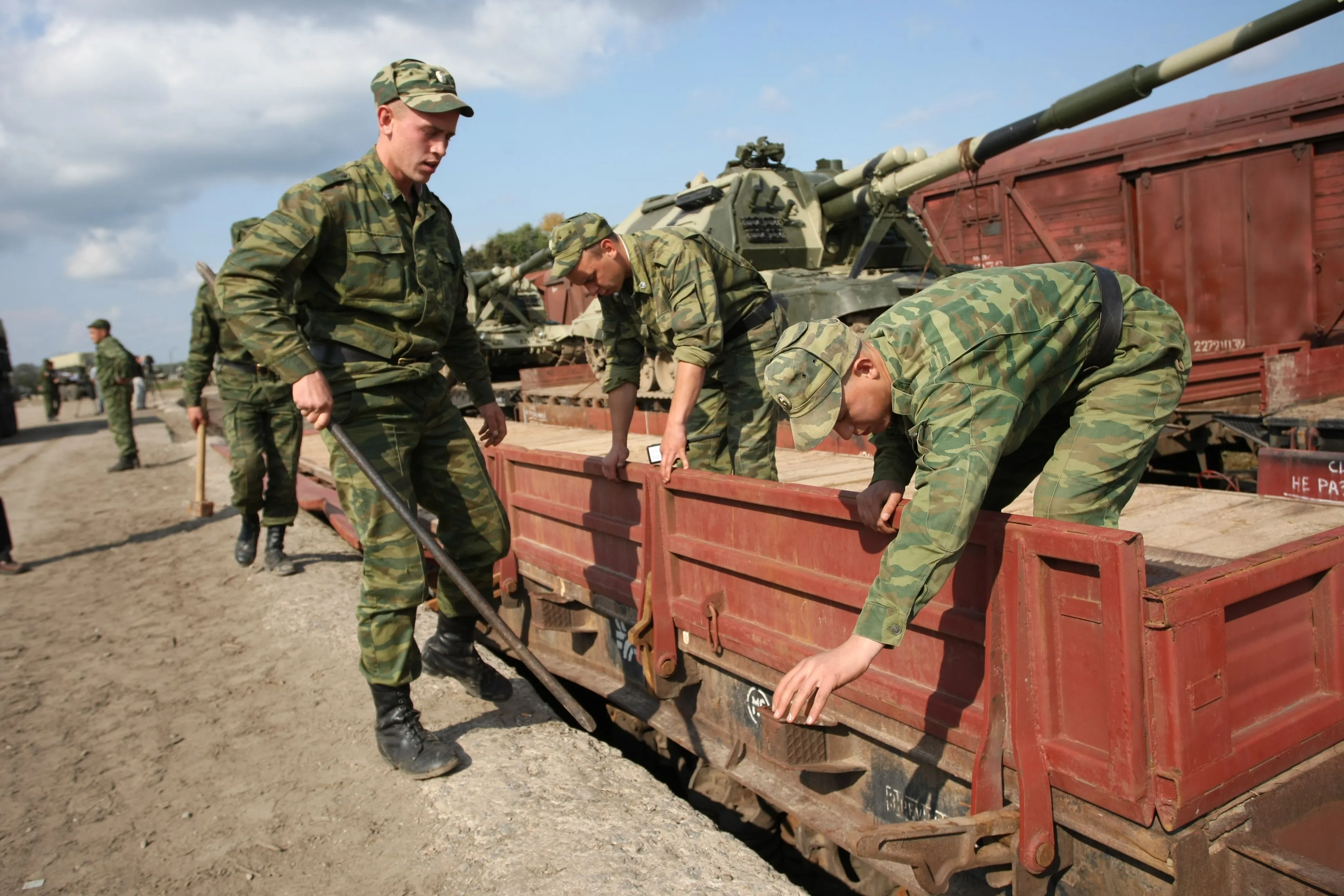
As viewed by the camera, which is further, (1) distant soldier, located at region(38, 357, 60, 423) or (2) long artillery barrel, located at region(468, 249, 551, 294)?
(1) distant soldier, located at region(38, 357, 60, 423)

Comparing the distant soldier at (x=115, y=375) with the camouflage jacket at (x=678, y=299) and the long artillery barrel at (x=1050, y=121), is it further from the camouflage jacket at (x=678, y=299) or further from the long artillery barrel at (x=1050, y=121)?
the camouflage jacket at (x=678, y=299)

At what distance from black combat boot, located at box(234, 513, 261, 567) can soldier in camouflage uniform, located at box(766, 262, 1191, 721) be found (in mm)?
5040

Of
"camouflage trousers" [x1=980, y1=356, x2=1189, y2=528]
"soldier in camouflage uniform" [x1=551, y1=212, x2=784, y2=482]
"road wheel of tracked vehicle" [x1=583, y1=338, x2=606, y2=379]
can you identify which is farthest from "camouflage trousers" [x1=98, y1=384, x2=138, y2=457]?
"camouflage trousers" [x1=980, y1=356, x2=1189, y2=528]

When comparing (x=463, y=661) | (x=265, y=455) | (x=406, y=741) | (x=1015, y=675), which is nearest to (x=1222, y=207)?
(x=265, y=455)

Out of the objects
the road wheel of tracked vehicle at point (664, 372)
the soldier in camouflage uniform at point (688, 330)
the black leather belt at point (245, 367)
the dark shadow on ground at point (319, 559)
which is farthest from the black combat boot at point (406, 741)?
the road wheel of tracked vehicle at point (664, 372)

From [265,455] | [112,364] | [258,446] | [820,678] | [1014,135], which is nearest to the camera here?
[820,678]

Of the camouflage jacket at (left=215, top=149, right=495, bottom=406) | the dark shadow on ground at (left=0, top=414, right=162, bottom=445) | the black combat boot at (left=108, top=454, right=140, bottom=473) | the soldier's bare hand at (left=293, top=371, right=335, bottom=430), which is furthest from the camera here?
the dark shadow on ground at (left=0, top=414, right=162, bottom=445)

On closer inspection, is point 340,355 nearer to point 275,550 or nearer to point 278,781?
point 278,781

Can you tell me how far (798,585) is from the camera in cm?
260

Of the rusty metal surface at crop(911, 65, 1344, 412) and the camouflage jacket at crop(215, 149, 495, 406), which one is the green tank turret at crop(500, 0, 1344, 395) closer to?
the rusty metal surface at crop(911, 65, 1344, 412)

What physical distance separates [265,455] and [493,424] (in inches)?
124

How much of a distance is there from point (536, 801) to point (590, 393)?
311 inches

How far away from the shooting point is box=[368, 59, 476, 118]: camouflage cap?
2.99m

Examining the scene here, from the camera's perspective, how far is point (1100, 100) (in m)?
6.99
